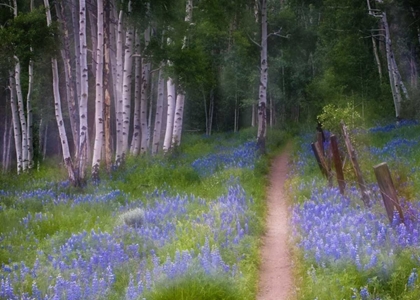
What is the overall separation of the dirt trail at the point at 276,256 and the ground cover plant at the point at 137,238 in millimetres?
215

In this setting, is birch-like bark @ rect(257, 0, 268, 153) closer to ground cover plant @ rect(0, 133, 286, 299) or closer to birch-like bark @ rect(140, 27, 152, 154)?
birch-like bark @ rect(140, 27, 152, 154)

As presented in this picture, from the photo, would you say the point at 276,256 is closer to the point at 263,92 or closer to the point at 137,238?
the point at 137,238

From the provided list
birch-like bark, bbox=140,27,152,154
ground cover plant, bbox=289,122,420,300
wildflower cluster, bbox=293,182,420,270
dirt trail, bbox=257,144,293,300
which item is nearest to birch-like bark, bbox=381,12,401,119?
birch-like bark, bbox=140,27,152,154

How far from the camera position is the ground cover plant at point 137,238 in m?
6.48

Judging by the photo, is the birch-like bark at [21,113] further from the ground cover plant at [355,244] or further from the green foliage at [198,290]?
the green foliage at [198,290]

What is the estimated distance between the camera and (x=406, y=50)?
37.2m

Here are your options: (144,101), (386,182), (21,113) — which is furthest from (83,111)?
(21,113)

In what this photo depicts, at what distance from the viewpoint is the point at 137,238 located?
872cm

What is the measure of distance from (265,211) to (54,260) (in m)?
5.49

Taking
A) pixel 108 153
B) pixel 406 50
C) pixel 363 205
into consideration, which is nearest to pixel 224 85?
pixel 406 50

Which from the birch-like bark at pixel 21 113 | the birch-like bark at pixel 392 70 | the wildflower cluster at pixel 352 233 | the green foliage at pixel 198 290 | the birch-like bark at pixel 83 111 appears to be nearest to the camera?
the green foliage at pixel 198 290

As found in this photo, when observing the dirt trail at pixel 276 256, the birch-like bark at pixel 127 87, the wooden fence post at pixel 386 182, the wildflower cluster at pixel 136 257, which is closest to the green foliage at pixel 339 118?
the dirt trail at pixel 276 256

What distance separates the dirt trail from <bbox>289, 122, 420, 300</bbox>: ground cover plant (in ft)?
0.84

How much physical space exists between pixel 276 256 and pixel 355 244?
1.60m
